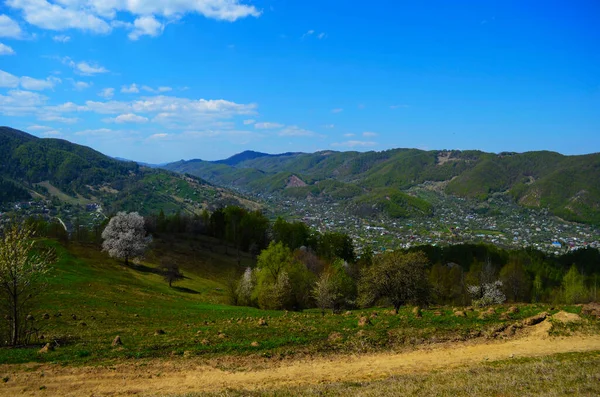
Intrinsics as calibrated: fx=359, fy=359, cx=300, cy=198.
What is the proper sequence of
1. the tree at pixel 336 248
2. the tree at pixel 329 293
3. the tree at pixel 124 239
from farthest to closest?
the tree at pixel 336 248
the tree at pixel 124 239
the tree at pixel 329 293

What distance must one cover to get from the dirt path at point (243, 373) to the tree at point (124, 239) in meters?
66.9

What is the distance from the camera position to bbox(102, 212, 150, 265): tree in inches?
3253

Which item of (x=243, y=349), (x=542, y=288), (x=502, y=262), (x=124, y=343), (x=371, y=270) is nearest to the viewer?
(x=243, y=349)

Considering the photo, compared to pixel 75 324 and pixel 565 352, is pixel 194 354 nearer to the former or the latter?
pixel 75 324

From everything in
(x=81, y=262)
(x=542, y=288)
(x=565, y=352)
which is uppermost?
(x=565, y=352)

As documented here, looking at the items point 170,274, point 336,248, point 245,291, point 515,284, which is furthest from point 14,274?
point 515,284

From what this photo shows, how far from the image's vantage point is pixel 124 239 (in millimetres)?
82875

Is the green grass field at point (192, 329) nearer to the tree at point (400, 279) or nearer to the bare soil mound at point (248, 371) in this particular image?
the bare soil mound at point (248, 371)

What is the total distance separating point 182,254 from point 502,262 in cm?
10266

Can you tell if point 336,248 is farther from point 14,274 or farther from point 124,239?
point 14,274

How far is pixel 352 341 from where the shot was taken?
2450 centimetres

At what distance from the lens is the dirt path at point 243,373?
18188mm

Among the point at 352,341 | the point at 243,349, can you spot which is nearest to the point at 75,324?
the point at 243,349

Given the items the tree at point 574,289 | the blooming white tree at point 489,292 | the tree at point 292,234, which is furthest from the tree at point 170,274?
the tree at point 574,289
